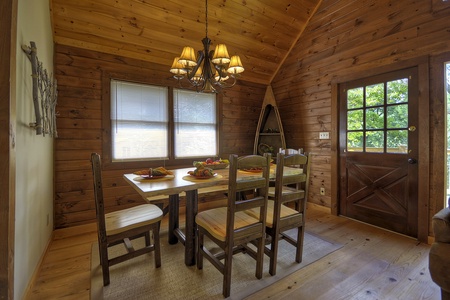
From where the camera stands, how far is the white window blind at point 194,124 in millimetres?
3303

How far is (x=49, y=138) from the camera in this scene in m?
2.32

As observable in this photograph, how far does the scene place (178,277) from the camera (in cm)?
175

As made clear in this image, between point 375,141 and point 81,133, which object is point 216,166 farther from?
point 375,141

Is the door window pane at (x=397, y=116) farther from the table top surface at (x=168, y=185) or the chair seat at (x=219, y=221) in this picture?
the table top surface at (x=168, y=185)

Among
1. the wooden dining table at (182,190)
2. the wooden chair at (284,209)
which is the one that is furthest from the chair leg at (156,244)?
the wooden chair at (284,209)

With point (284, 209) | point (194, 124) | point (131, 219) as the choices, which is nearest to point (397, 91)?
point (284, 209)

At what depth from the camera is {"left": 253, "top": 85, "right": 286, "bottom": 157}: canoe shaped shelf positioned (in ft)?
12.7

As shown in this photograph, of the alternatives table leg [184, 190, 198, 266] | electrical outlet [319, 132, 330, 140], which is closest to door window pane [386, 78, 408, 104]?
electrical outlet [319, 132, 330, 140]

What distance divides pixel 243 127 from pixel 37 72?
296cm

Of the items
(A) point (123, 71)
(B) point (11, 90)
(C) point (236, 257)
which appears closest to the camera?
(B) point (11, 90)

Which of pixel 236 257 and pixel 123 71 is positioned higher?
pixel 123 71

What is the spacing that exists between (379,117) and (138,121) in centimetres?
318

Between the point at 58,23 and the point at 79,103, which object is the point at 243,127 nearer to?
the point at 79,103

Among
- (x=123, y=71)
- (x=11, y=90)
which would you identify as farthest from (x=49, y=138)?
(x=11, y=90)
